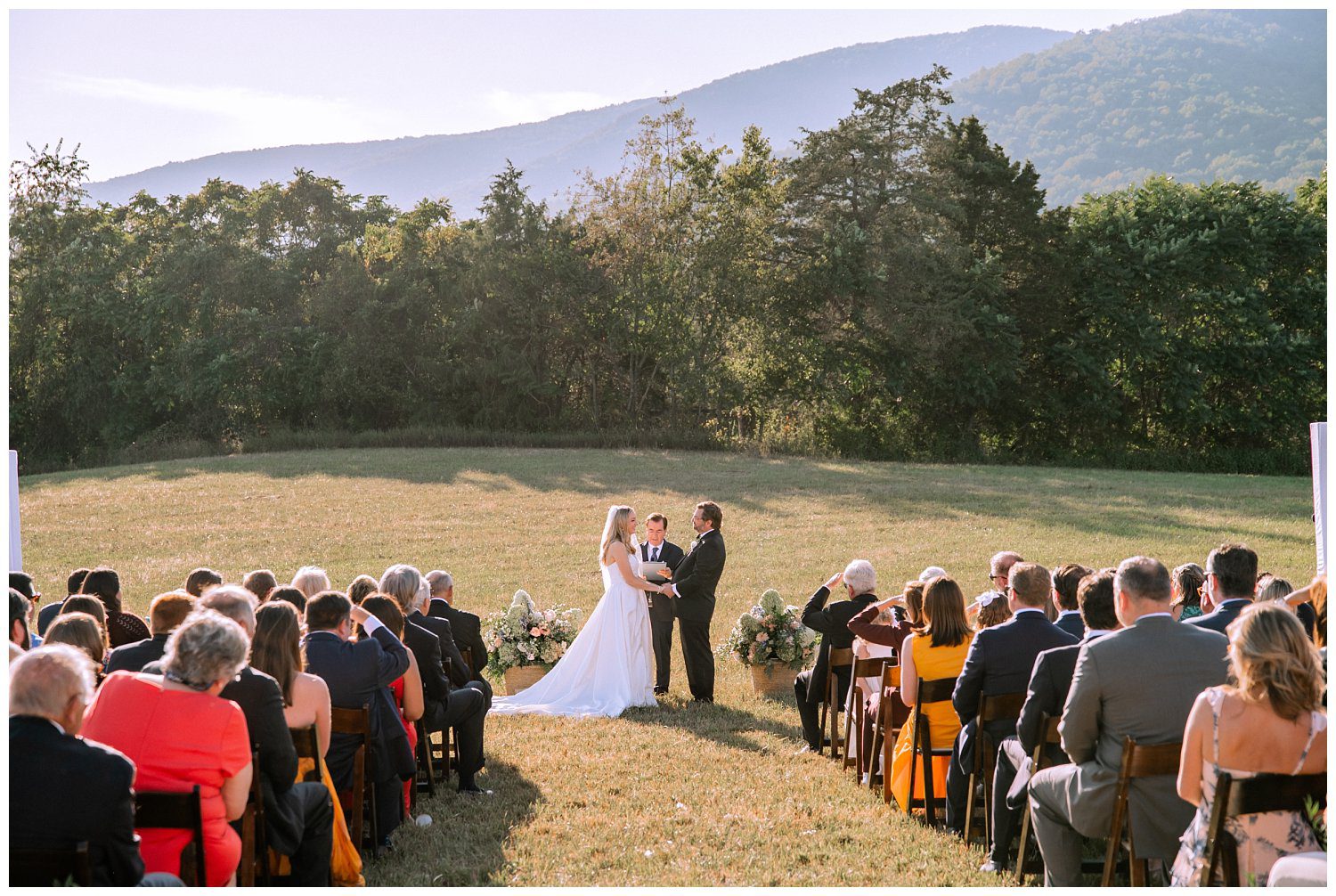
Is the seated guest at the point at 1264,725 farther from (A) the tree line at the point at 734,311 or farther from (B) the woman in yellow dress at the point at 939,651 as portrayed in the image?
(A) the tree line at the point at 734,311

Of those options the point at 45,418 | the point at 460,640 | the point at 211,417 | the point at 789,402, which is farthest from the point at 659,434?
the point at 460,640

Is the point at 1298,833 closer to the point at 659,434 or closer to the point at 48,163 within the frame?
the point at 659,434

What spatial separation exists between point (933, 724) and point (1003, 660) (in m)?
0.87

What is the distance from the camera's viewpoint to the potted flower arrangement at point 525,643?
1116 cm

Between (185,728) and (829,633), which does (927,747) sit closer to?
(829,633)

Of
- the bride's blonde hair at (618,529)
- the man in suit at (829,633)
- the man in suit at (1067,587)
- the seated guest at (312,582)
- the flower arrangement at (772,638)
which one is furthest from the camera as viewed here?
the flower arrangement at (772,638)

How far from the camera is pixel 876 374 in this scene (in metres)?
41.3

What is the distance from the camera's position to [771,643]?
1108cm

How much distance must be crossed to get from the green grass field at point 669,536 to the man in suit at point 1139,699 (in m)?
1.05

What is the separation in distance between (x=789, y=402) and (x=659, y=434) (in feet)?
15.9

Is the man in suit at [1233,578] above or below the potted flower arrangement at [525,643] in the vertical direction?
above

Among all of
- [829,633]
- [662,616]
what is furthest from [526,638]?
[829,633]

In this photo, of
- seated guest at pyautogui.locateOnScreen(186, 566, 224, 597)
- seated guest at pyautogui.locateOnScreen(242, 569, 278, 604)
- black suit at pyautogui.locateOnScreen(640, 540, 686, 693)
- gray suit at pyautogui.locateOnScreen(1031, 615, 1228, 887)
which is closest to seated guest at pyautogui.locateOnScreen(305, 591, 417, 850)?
seated guest at pyautogui.locateOnScreen(242, 569, 278, 604)

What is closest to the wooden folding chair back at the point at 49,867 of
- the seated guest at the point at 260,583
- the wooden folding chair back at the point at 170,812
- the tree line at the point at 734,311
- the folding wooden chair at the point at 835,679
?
the wooden folding chair back at the point at 170,812
